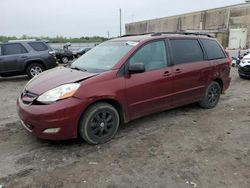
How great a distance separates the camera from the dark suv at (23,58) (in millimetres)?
10328

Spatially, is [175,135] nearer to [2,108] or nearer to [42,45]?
[2,108]

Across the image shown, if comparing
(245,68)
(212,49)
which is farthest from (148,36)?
(245,68)

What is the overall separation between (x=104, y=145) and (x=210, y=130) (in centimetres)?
194

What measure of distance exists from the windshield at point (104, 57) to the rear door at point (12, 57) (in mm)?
6342

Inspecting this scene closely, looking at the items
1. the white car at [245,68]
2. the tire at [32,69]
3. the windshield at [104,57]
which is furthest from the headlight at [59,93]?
the white car at [245,68]

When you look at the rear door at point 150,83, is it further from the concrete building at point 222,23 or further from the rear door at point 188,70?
the concrete building at point 222,23

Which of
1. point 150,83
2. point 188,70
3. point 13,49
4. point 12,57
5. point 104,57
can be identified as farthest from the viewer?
point 13,49

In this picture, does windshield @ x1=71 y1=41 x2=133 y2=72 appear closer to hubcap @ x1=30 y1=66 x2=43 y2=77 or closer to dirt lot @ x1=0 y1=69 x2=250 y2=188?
dirt lot @ x1=0 y1=69 x2=250 y2=188

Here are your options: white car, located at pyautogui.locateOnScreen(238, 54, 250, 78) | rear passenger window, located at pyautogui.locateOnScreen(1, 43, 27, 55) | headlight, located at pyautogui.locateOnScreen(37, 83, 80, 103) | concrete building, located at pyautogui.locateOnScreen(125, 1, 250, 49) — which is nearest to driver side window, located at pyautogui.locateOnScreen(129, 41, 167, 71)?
headlight, located at pyautogui.locateOnScreen(37, 83, 80, 103)

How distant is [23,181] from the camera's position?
3035 millimetres

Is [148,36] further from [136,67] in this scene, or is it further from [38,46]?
[38,46]

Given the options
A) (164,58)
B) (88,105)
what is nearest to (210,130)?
(164,58)

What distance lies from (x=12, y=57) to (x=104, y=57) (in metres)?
7.11

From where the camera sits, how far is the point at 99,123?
13.0ft
